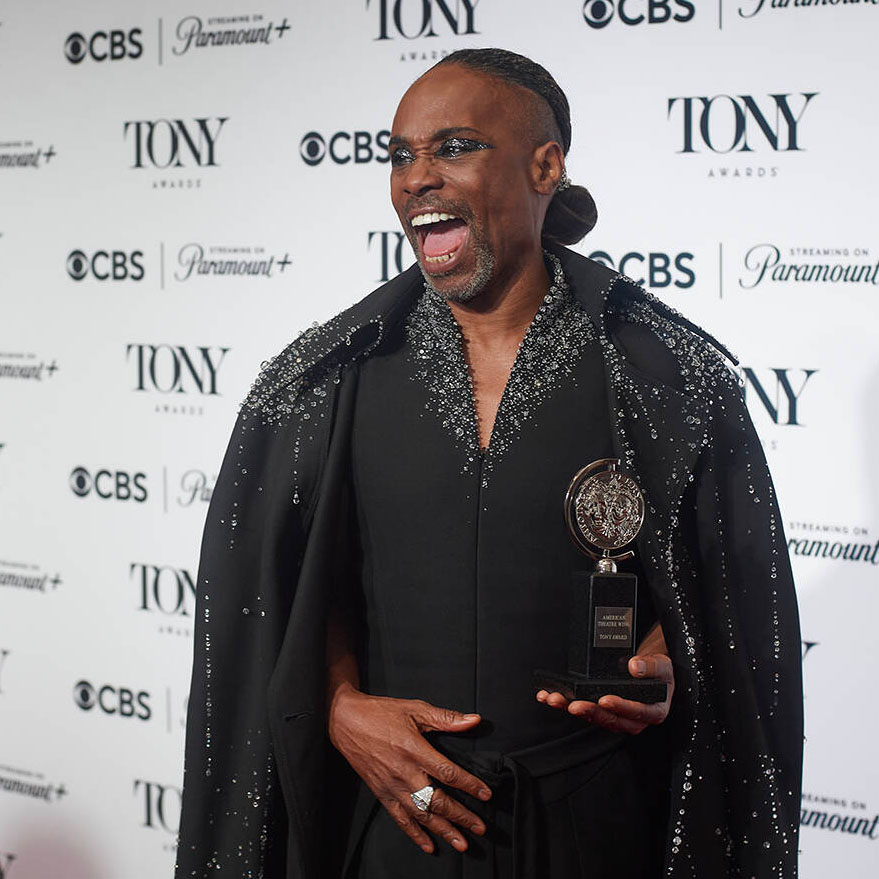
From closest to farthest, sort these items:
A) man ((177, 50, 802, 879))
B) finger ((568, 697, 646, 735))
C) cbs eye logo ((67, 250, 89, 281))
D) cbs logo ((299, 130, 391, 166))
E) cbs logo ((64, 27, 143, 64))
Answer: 1. finger ((568, 697, 646, 735))
2. man ((177, 50, 802, 879))
3. cbs logo ((299, 130, 391, 166))
4. cbs logo ((64, 27, 143, 64))
5. cbs eye logo ((67, 250, 89, 281))

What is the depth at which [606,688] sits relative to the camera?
4.46 feet

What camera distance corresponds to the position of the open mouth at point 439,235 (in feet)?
4.85

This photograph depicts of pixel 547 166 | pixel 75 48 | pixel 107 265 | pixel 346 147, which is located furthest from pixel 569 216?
pixel 75 48

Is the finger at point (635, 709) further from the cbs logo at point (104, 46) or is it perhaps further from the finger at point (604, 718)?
the cbs logo at point (104, 46)

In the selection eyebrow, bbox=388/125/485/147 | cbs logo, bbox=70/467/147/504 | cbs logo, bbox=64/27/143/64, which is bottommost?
cbs logo, bbox=70/467/147/504

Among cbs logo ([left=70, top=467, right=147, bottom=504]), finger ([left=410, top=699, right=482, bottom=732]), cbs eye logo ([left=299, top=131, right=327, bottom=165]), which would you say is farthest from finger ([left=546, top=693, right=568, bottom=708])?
cbs logo ([left=70, top=467, right=147, bottom=504])

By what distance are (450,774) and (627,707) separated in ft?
0.76

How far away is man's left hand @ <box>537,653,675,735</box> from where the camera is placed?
1.35 metres

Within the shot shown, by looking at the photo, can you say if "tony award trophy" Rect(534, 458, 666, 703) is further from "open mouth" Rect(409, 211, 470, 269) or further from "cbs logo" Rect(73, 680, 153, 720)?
"cbs logo" Rect(73, 680, 153, 720)

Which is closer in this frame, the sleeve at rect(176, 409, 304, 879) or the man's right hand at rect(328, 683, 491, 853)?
the man's right hand at rect(328, 683, 491, 853)

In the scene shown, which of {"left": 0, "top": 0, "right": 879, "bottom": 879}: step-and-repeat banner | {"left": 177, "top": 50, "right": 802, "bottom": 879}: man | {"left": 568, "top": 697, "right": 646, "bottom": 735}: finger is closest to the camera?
{"left": 568, "top": 697, "right": 646, "bottom": 735}: finger

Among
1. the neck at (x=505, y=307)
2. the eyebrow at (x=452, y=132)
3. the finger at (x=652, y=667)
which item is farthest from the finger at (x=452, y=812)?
the eyebrow at (x=452, y=132)

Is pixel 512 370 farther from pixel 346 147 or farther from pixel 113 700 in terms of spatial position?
pixel 113 700

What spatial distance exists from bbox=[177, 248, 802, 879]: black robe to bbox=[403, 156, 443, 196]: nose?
0.16 metres
